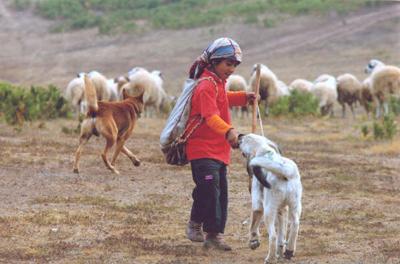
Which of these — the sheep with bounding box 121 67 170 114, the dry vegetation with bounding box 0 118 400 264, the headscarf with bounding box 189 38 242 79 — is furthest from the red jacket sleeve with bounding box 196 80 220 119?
the sheep with bounding box 121 67 170 114

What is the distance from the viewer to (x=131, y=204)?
30.4ft

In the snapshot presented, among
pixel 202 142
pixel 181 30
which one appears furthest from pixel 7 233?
pixel 181 30

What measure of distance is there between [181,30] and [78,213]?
3349 centimetres

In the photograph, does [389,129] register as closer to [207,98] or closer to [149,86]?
[149,86]

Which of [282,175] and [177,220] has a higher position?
[282,175]

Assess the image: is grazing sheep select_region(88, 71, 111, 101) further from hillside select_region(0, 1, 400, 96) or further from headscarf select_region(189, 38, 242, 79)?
headscarf select_region(189, 38, 242, 79)

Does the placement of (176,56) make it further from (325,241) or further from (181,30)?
(325,241)

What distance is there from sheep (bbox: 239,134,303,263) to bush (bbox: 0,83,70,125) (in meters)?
10.7

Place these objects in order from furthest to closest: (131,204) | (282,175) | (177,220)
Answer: (131,204) → (177,220) → (282,175)

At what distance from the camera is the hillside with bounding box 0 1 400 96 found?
3575cm

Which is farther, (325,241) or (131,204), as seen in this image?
(131,204)

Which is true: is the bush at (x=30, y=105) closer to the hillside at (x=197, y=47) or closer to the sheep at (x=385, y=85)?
the sheep at (x=385, y=85)

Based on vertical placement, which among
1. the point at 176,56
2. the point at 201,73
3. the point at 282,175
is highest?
the point at 201,73

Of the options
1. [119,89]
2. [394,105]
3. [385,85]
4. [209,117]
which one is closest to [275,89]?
[385,85]
